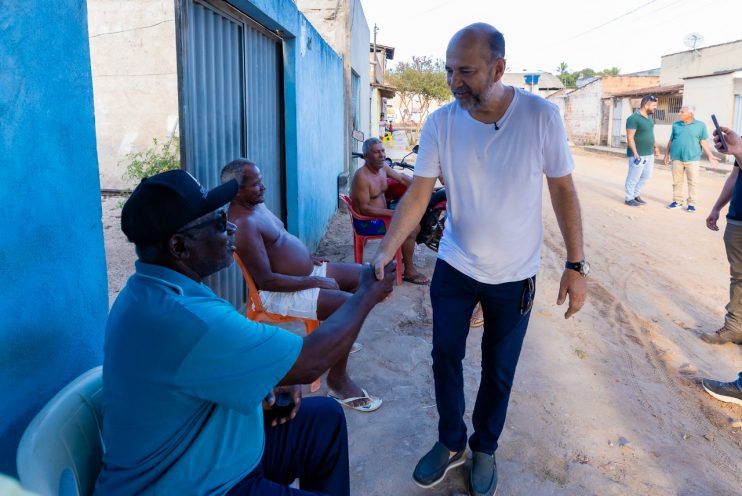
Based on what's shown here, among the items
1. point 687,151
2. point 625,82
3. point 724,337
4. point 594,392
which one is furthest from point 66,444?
point 625,82

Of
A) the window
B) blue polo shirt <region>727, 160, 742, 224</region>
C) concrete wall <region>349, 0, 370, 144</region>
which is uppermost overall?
concrete wall <region>349, 0, 370, 144</region>

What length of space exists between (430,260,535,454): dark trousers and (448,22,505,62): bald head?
926mm

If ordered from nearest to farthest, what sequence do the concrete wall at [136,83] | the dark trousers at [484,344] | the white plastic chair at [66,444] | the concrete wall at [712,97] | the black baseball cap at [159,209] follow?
the white plastic chair at [66,444] → the black baseball cap at [159,209] → the dark trousers at [484,344] → the concrete wall at [136,83] → the concrete wall at [712,97]

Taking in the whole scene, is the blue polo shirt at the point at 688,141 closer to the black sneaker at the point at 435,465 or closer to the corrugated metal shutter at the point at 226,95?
the corrugated metal shutter at the point at 226,95

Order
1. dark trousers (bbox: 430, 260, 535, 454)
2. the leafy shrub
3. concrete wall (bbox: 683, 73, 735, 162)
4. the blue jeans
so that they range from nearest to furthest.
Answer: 1. dark trousers (bbox: 430, 260, 535, 454)
2. the leafy shrub
3. the blue jeans
4. concrete wall (bbox: 683, 73, 735, 162)

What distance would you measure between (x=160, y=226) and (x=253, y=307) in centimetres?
211

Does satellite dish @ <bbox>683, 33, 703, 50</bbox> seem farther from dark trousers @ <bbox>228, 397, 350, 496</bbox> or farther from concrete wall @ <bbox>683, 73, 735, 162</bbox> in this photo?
dark trousers @ <bbox>228, 397, 350, 496</bbox>

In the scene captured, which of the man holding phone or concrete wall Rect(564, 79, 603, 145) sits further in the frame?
concrete wall Rect(564, 79, 603, 145)

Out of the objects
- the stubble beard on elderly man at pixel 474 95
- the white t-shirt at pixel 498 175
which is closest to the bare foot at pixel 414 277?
the white t-shirt at pixel 498 175

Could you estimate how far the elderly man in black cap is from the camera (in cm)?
142

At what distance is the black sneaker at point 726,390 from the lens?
3.50 metres

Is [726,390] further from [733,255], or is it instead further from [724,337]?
[733,255]

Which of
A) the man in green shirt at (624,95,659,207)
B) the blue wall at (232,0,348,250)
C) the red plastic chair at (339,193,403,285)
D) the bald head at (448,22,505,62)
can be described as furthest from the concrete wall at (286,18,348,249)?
the man in green shirt at (624,95,659,207)

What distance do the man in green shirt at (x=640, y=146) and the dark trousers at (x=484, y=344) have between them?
8997 millimetres
